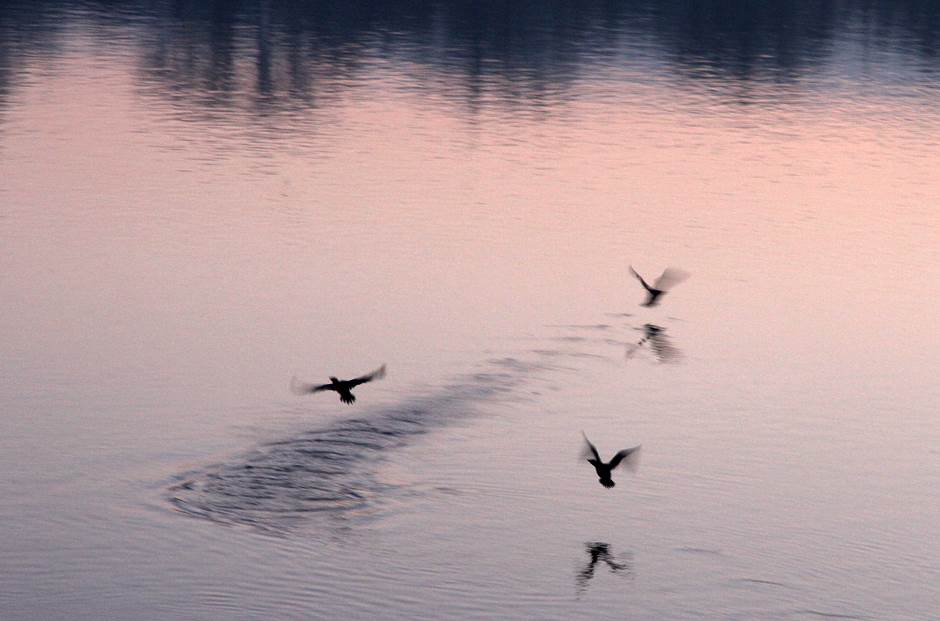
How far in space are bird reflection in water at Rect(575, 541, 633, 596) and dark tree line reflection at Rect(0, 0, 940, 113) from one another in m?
41.9

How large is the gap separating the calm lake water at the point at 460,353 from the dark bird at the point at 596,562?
0.22ft

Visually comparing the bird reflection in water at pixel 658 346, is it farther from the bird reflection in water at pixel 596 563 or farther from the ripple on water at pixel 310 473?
the bird reflection in water at pixel 596 563

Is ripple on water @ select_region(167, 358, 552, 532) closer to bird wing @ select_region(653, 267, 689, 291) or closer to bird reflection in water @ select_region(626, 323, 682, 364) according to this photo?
bird reflection in water @ select_region(626, 323, 682, 364)

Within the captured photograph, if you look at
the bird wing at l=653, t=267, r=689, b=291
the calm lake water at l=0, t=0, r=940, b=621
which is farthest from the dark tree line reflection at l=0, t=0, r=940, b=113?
the bird wing at l=653, t=267, r=689, b=291

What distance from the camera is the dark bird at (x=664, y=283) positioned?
38263 mm

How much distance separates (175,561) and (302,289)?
48.6 feet

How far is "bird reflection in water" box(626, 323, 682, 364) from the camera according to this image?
122 ft

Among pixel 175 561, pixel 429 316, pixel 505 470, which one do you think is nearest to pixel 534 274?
pixel 429 316

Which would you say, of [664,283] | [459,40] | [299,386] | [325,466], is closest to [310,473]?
[325,466]

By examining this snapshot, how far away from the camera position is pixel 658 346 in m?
37.9

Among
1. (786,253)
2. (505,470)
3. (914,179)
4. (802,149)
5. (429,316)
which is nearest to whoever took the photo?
(505,470)

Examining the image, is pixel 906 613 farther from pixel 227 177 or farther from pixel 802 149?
pixel 802 149

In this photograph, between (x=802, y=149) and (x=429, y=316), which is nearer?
(x=429, y=316)

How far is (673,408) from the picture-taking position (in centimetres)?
3422
